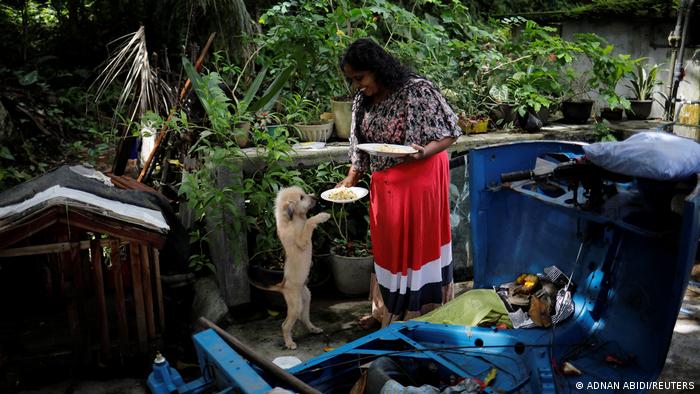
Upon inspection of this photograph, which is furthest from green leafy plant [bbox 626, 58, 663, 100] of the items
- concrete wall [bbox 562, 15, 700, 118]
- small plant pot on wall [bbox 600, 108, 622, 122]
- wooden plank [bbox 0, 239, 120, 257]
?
wooden plank [bbox 0, 239, 120, 257]

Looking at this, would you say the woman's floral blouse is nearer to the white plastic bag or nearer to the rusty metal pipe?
the white plastic bag

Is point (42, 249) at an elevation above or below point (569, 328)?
above

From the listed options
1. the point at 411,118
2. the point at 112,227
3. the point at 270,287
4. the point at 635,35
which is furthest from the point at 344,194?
the point at 635,35

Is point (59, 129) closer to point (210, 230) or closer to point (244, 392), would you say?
point (210, 230)

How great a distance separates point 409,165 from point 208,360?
1.85 meters

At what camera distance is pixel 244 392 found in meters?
2.01

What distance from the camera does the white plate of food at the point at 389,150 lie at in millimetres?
3457

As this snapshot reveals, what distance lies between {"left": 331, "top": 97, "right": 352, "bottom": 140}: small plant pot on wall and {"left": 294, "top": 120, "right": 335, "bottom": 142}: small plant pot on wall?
0.09 metres

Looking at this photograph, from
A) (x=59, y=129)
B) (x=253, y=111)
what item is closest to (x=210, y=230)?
(x=253, y=111)

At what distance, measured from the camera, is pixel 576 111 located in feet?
19.9

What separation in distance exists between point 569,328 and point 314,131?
284cm

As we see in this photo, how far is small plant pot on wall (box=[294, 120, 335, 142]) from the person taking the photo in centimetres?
504

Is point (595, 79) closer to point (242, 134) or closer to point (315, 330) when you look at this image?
point (242, 134)

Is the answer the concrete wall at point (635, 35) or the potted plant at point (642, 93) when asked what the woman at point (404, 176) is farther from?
the concrete wall at point (635, 35)
